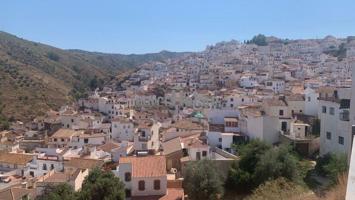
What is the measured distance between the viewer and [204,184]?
18562 mm

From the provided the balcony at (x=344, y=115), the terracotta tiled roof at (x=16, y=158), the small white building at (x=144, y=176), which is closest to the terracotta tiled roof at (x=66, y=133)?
the terracotta tiled roof at (x=16, y=158)

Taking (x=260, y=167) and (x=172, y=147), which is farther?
(x=172, y=147)

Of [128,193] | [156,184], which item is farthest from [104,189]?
[156,184]

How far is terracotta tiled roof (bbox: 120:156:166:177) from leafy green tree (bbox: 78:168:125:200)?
1491 millimetres

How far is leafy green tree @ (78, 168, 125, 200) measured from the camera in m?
18.4

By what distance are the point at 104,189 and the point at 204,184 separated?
4.35 meters

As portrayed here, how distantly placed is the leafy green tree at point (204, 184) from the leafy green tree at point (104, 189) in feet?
9.98

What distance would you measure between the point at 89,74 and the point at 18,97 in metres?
40.3

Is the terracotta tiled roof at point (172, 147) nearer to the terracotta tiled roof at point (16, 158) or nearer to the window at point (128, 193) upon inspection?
the window at point (128, 193)

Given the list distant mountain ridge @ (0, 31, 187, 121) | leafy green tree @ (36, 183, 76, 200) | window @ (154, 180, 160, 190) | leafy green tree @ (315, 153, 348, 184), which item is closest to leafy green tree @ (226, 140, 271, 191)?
leafy green tree @ (315, 153, 348, 184)

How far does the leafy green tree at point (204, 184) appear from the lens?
18.6 metres

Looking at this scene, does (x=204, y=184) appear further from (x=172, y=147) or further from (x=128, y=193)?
(x=172, y=147)

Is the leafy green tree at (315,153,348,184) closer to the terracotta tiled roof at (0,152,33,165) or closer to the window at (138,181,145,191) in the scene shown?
the window at (138,181,145,191)

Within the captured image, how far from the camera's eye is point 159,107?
56281 millimetres
